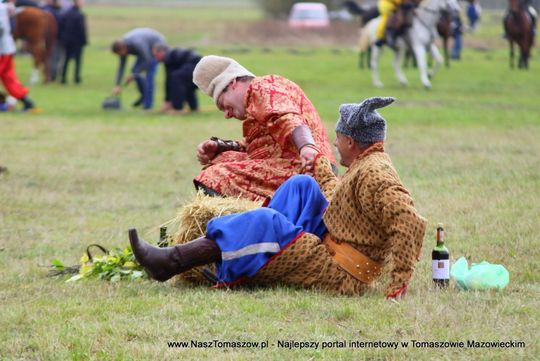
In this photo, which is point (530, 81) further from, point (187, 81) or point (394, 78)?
point (187, 81)

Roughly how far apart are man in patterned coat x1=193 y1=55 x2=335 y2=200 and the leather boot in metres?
0.88

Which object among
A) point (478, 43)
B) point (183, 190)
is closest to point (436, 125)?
point (183, 190)

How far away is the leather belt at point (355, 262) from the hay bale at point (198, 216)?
0.68 meters

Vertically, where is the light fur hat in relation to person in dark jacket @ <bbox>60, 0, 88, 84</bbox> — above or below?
above

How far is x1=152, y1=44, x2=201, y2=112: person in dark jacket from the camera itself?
17.5 metres

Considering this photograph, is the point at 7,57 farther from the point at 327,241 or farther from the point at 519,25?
the point at 519,25

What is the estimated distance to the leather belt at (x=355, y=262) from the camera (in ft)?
18.1

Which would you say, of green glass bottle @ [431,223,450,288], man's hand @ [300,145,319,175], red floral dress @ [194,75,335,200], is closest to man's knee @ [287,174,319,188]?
man's hand @ [300,145,319,175]

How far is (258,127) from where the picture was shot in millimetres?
6648

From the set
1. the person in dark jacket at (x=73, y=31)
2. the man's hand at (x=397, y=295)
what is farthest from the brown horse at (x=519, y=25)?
the man's hand at (x=397, y=295)

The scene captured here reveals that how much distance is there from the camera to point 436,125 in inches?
640

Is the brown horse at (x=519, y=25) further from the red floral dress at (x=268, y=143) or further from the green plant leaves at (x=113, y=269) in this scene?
the green plant leaves at (x=113, y=269)

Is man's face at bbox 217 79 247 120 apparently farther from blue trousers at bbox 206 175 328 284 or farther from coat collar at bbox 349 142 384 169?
coat collar at bbox 349 142 384 169

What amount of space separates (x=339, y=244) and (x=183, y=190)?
514 cm
